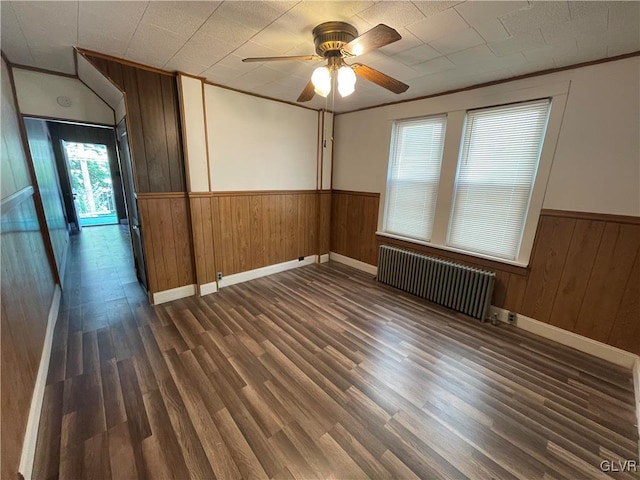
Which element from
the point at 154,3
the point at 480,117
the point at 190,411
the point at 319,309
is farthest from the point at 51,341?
the point at 480,117

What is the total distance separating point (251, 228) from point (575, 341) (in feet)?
12.8

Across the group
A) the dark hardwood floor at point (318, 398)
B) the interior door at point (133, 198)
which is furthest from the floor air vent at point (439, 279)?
the interior door at point (133, 198)

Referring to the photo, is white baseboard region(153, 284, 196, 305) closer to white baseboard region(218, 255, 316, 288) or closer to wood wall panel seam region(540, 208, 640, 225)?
white baseboard region(218, 255, 316, 288)

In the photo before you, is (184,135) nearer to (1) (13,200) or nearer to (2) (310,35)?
(1) (13,200)

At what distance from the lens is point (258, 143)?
3611mm

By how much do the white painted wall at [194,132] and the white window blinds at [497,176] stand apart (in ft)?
10.1

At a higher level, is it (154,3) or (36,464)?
(154,3)

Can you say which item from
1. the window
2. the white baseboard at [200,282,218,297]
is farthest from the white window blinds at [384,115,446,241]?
the white baseboard at [200,282,218,297]

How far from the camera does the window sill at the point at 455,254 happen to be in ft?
8.95

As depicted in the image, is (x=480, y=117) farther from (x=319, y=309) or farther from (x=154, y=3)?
(x=154, y=3)

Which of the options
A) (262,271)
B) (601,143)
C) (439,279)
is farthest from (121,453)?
(601,143)

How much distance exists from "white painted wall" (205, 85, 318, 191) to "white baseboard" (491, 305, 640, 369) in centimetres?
331

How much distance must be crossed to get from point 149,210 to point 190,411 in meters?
2.17

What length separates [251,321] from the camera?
2789 millimetres
